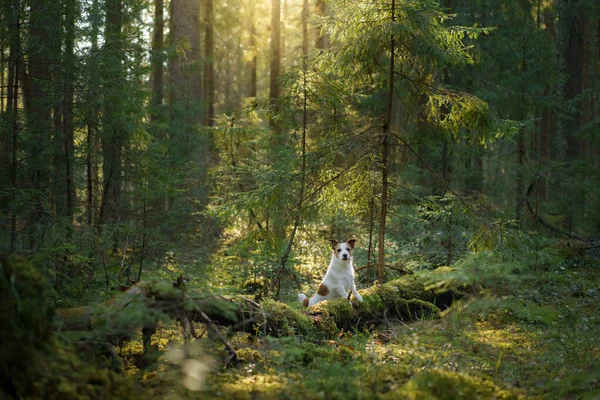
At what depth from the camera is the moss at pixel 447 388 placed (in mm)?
3967

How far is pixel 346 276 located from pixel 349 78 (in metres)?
3.73

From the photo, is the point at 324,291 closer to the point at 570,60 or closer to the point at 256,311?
Result: the point at 256,311

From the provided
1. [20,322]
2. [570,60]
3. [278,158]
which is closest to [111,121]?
[278,158]

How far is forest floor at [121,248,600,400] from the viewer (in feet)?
13.4

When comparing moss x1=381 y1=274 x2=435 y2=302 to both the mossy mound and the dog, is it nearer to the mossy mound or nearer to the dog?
the dog

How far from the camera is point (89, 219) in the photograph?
9070mm

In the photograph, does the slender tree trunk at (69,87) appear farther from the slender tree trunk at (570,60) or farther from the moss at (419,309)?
the slender tree trunk at (570,60)

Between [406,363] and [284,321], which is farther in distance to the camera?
[284,321]

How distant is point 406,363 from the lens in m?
5.20

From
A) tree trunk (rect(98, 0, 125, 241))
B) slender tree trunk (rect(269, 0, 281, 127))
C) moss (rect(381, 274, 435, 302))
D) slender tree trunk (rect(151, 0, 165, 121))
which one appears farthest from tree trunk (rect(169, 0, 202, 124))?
moss (rect(381, 274, 435, 302))

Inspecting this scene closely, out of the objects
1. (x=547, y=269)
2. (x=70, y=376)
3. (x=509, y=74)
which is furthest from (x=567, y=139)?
(x=70, y=376)

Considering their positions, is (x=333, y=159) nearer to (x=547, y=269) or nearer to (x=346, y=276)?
(x=346, y=276)

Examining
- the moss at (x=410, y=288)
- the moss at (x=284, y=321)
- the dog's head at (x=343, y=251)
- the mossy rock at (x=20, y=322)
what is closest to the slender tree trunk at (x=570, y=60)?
the moss at (x=410, y=288)

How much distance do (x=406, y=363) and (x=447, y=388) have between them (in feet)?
3.71
